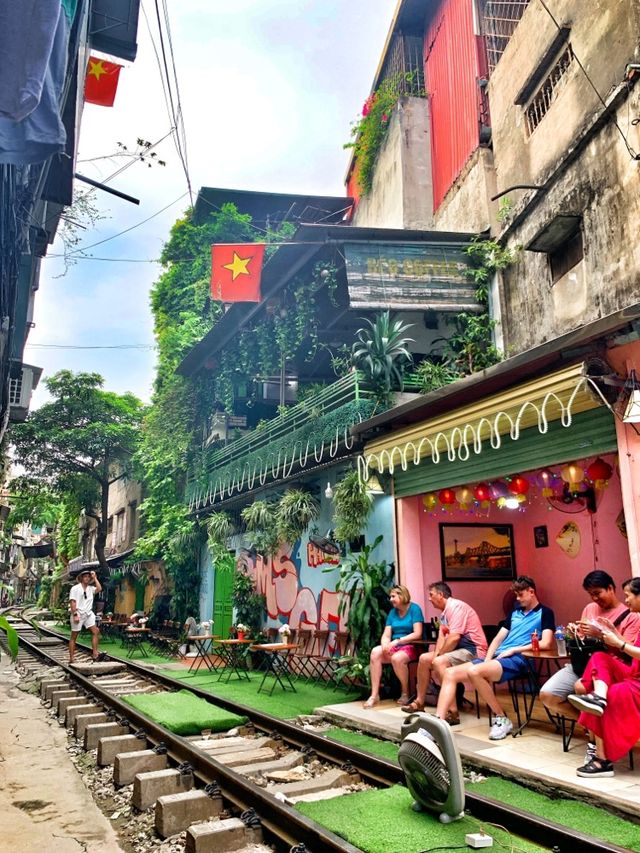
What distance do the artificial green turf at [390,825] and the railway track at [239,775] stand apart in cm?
15

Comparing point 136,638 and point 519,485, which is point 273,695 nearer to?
point 519,485

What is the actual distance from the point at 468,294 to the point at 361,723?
327 inches

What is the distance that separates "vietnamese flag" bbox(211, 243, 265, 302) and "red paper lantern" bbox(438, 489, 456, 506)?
7.25 m

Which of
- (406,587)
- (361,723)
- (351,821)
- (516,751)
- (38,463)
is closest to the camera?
(351,821)

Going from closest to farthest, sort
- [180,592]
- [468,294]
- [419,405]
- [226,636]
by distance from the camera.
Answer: [419,405] < [468,294] < [226,636] < [180,592]

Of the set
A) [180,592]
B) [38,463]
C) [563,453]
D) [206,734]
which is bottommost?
[206,734]

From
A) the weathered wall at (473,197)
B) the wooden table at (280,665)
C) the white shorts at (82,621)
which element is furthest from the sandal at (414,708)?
the weathered wall at (473,197)

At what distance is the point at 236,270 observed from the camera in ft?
46.9

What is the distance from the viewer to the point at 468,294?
40.8 feet

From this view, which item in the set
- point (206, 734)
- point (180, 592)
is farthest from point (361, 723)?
point (180, 592)

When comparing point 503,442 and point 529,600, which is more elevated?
point 503,442

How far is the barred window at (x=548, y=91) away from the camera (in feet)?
34.8

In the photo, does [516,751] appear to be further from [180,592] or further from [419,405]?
[180,592]

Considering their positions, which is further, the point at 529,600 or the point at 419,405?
the point at 419,405
